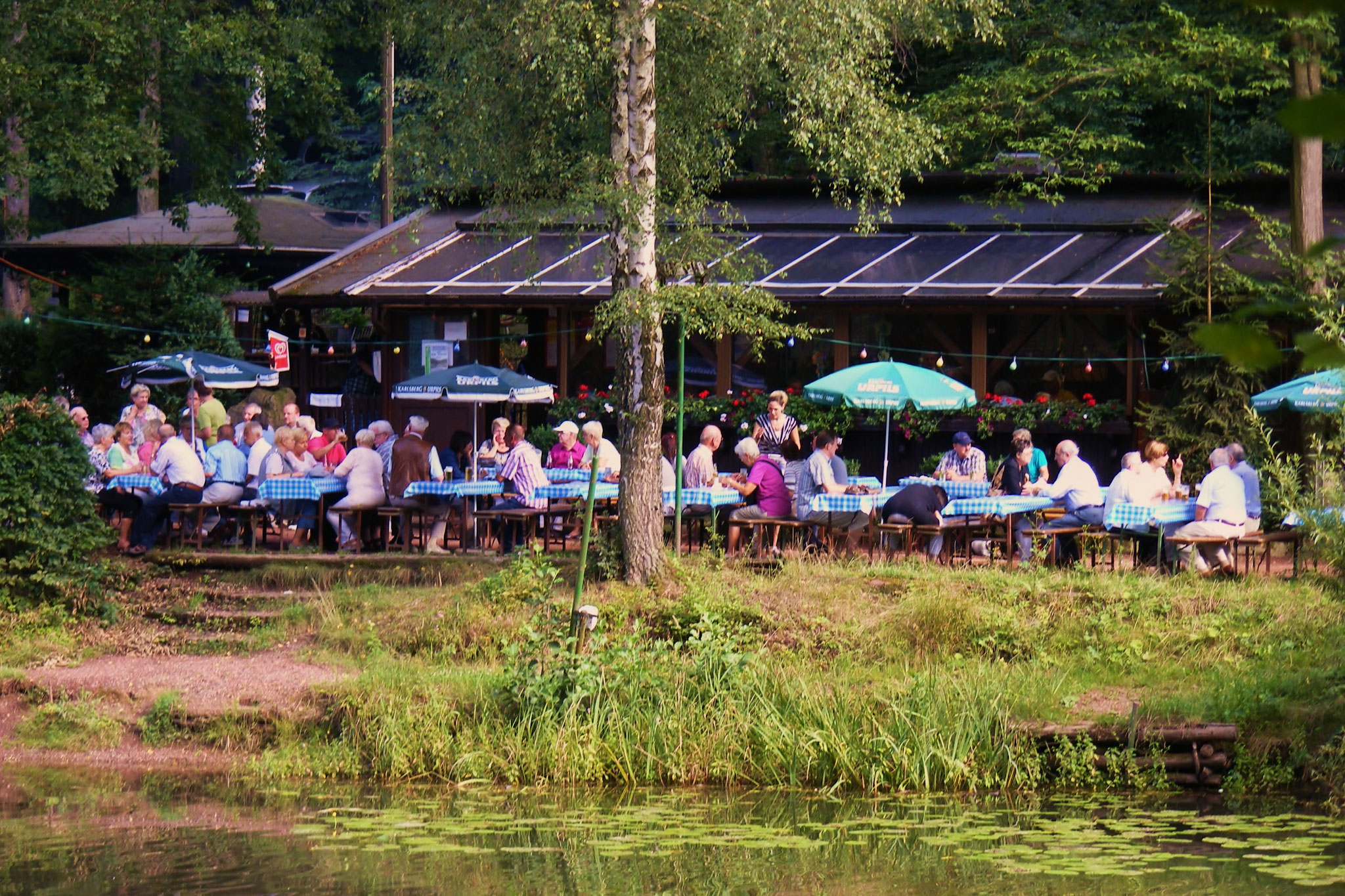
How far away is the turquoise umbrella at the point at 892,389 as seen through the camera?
45.3 feet

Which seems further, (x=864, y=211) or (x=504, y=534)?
(x=504, y=534)

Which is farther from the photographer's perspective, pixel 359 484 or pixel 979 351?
pixel 979 351

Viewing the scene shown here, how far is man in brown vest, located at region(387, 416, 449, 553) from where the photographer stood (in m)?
14.4

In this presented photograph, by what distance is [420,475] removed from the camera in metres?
14.4

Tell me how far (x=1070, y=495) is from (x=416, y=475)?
5552 mm

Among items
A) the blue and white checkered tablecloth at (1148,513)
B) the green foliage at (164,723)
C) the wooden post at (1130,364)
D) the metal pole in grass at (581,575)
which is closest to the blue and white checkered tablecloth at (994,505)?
the blue and white checkered tablecloth at (1148,513)

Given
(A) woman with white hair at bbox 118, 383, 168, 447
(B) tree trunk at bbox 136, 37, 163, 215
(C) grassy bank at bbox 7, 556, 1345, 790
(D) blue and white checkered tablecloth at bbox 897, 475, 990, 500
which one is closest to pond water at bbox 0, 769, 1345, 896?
(C) grassy bank at bbox 7, 556, 1345, 790

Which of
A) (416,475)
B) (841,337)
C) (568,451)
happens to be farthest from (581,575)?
(841,337)

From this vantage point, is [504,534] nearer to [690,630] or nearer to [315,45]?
[690,630]

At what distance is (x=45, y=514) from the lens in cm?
1239

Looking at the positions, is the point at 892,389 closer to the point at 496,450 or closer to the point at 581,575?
the point at 581,575

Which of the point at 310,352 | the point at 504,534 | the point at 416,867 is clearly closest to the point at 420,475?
the point at 504,534

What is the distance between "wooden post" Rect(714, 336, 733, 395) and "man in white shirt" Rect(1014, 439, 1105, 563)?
573 centimetres

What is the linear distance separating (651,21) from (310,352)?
14.0 m
